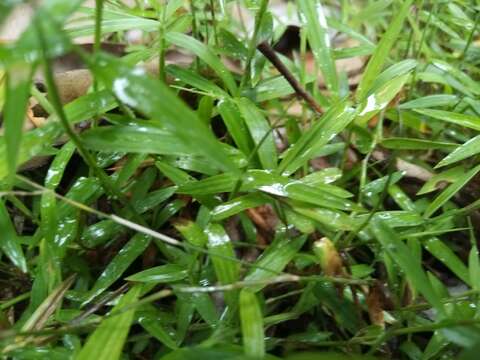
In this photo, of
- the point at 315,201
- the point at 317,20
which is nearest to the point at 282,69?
the point at 317,20

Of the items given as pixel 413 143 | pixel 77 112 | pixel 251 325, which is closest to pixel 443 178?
pixel 413 143

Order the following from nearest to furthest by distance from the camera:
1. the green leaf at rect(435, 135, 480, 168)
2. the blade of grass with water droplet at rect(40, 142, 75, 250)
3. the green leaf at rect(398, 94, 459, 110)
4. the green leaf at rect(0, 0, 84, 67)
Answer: the green leaf at rect(0, 0, 84, 67), the blade of grass with water droplet at rect(40, 142, 75, 250), the green leaf at rect(435, 135, 480, 168), the green leaf at rect(398, 94, 459, 110)

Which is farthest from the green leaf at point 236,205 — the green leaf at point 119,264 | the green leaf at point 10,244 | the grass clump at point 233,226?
the green leaf at point 10,244

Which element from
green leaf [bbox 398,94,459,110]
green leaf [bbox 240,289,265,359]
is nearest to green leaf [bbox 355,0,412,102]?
green leaf [bbox 398,94,459,110]

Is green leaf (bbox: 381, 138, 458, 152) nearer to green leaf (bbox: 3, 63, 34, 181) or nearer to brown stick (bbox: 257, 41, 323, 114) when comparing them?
brown stick (bbox: 257, 41, 323, 114)

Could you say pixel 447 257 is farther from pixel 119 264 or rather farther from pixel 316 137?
pixel 119 264

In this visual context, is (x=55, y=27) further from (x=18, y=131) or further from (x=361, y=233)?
(x=361, y=233)
